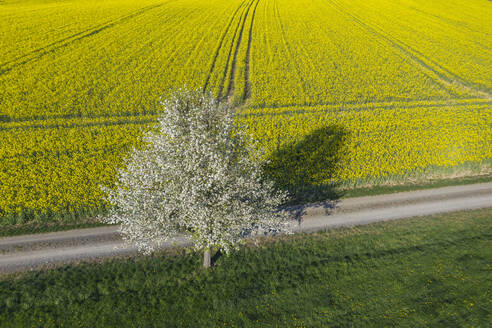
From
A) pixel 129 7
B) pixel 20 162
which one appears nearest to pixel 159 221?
pixel 20 162

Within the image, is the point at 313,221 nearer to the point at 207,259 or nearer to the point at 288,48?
the point at 207,259

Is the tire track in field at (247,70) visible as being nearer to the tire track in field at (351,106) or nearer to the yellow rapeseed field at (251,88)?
the yellow rapeseed field at (251,88)

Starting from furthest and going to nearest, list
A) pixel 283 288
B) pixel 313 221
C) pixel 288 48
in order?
1. pixel 288 48
2. pixel 313 221
3. pixel 283 288

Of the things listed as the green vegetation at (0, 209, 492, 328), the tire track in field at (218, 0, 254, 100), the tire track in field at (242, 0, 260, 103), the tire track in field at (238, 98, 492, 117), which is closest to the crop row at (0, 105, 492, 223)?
the tire track in field at (238, 98, 492, 117)

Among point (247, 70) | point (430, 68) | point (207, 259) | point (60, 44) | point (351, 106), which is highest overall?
point (60, 44)

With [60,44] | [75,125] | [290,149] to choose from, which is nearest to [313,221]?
[290,149]

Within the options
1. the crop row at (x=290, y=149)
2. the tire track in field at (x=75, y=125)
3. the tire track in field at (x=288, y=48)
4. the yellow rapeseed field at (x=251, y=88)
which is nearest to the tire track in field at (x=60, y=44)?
the yellow rapeseed field at (x=251, y=88)
